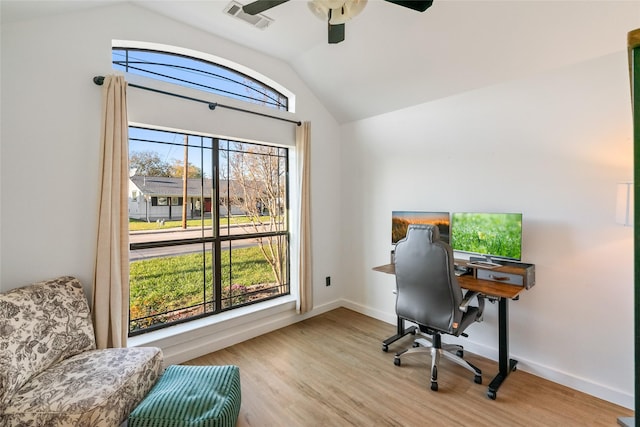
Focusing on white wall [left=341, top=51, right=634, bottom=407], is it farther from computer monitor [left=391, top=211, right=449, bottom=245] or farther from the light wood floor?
the light wood floor

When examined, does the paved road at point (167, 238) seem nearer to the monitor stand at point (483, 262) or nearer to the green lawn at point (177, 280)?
the green lawn at point (177, 280)

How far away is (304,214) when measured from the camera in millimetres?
3451

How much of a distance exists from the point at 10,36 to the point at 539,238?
13.5 ft

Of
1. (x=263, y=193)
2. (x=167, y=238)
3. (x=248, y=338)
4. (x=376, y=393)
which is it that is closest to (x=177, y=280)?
(x=167, y=238)

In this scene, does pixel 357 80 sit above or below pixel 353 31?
below

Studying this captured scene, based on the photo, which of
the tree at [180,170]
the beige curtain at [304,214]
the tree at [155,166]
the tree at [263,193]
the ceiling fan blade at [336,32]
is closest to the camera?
the ceiling fan blade at [336,32]

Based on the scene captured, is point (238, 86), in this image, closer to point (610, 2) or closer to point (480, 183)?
point (480, 183)

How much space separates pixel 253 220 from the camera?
338 cm

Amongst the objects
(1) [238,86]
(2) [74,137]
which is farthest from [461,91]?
(2) [74,137]

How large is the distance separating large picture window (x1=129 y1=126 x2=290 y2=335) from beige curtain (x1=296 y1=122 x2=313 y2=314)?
282mm

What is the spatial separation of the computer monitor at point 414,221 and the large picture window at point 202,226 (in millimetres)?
1320

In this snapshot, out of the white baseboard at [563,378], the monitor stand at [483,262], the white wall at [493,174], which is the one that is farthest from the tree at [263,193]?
the white baseboard at [563,378]

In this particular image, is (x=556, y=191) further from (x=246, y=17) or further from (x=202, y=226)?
(x=202, y=226)

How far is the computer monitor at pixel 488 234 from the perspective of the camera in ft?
7.72
